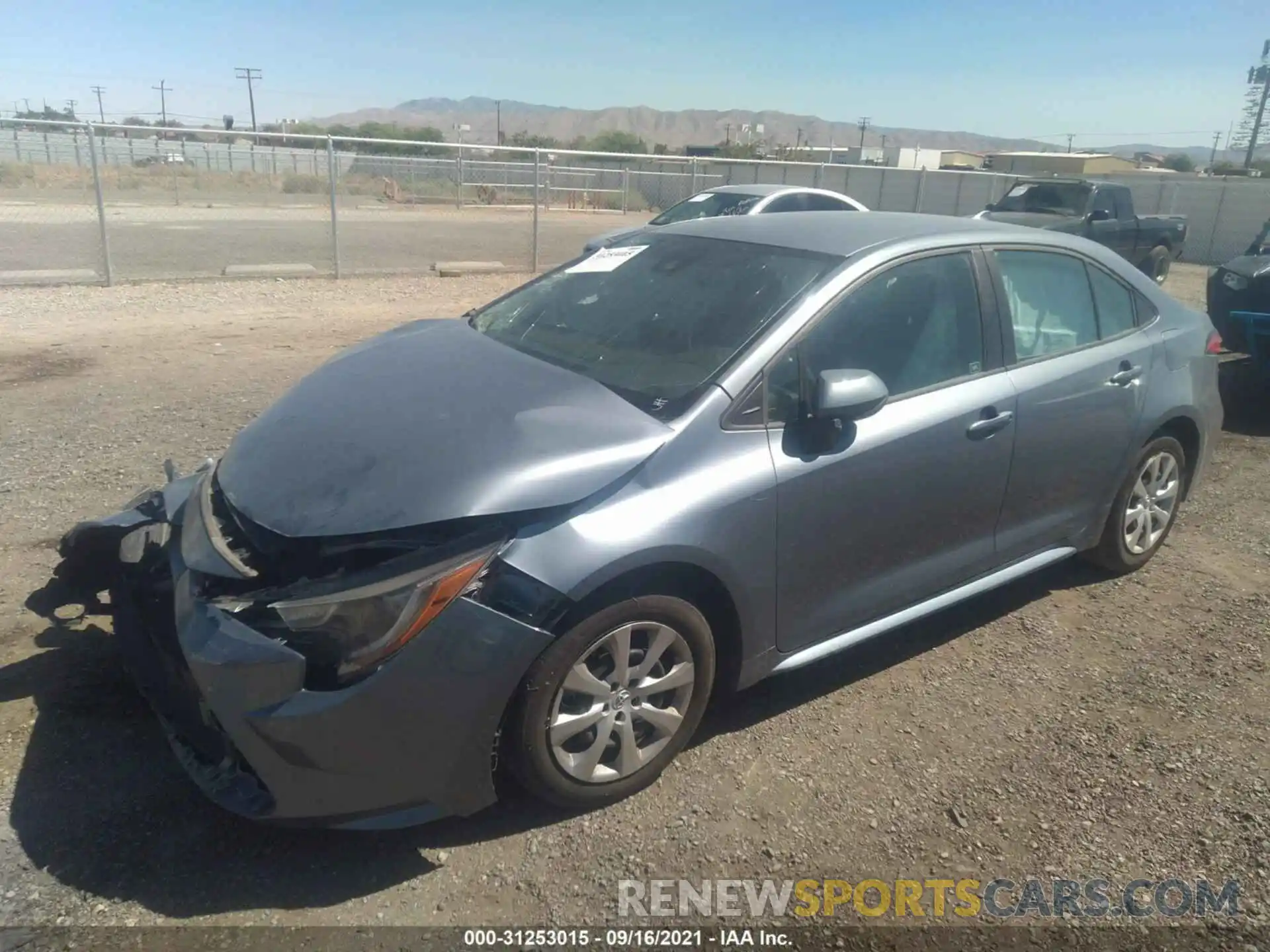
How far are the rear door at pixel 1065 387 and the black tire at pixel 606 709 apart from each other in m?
1.58

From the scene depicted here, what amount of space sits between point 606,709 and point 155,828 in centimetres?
136

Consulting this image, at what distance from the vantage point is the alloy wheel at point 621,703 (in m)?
2.72

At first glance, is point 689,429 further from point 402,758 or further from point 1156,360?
point 1156,360

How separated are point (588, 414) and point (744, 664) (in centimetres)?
97

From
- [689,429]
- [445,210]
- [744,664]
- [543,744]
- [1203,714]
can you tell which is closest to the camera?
[543,744]

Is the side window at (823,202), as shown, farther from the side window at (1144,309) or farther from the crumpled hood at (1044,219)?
the side window at (1144,309)

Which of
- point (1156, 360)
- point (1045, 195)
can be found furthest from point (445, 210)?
point (1156, 360)

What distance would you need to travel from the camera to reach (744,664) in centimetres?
311

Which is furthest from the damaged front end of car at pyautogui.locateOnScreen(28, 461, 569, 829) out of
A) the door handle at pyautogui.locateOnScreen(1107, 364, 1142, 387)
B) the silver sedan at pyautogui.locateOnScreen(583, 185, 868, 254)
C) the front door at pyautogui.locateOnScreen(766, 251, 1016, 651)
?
the silver sedan at pyautogui.locateOnScreen(583, 185, 868, 254)

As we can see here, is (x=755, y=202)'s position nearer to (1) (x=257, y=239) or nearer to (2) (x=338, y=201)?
(1) (x=257, y=239)

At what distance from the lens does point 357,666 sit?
Result: 2412mm

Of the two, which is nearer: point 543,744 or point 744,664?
point 543,744

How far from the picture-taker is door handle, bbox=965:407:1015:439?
139 inches

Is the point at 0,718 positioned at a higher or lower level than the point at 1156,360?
lower
